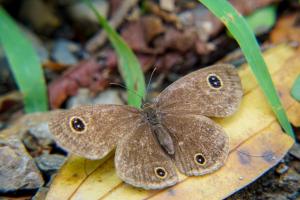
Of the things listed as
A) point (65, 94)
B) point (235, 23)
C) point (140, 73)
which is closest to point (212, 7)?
point (235, 23)

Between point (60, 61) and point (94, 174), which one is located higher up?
point (60, 61)

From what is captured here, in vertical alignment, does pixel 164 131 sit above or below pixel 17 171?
below

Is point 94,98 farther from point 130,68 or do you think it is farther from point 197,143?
point 197,143

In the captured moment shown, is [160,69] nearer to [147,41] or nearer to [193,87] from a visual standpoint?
[147,41]

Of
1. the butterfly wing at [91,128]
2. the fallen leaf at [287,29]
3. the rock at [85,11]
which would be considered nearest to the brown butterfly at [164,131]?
the butterfly wing at [91,128]

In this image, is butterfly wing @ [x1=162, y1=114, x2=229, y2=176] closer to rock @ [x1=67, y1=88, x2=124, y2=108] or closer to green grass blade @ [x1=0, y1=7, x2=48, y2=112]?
rock @ [x1=67, y1=88, x2=124, y2=108]

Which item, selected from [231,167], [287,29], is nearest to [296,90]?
[231,167]
